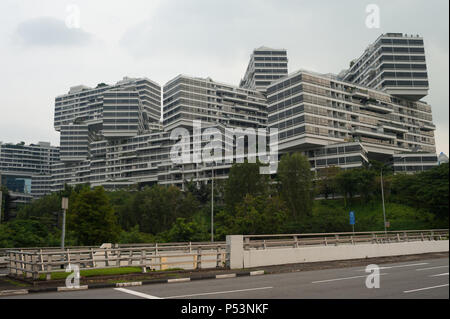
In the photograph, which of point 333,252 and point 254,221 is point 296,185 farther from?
point 333,252

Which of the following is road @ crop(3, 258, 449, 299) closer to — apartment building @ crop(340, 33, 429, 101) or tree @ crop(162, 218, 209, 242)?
tree @ crop(162, 218, 209, 242)

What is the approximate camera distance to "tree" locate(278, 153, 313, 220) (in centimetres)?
7131

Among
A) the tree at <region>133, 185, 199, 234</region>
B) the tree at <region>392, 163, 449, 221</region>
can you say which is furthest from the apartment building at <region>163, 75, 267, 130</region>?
the tree at <region>392, 163, 449, 221</region>

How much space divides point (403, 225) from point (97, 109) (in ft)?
496

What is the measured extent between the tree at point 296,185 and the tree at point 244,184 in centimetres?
418

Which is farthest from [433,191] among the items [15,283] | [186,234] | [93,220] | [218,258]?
[15,283]

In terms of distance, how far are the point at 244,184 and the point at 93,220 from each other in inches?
1256

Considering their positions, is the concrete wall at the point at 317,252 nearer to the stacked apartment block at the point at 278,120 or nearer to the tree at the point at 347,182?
the tree at the point at 347,182

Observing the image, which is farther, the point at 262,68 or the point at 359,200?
the point at 262,68

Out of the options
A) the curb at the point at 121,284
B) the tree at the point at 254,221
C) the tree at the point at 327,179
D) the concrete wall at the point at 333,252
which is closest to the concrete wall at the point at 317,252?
the concrete wall at the point at 333,252

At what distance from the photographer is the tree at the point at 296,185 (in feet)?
234
